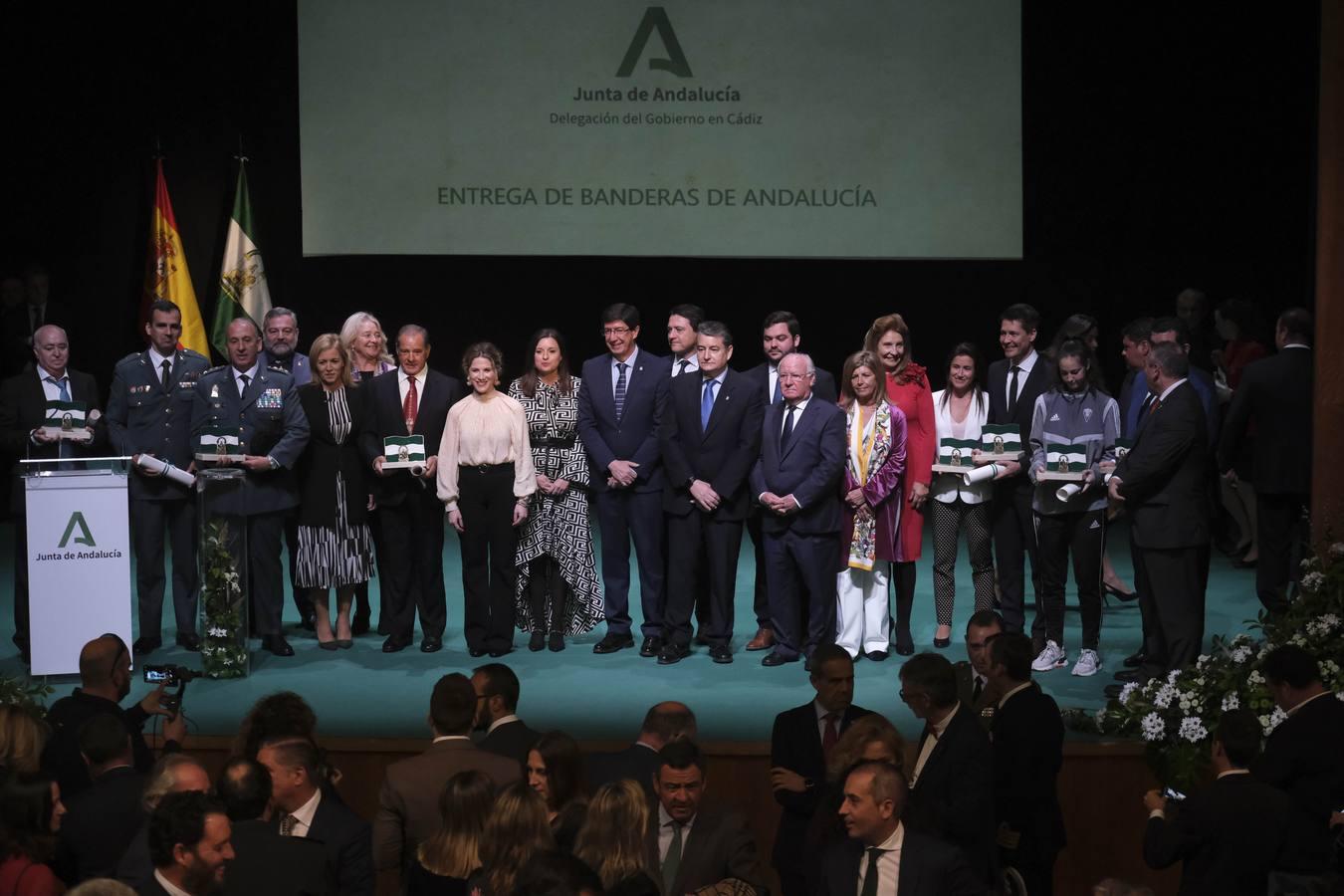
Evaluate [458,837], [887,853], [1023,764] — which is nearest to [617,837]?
[458,837]

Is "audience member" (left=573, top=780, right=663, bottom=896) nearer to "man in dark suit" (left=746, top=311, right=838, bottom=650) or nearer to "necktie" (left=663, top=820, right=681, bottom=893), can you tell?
"necktie" (left=663, top=820, right=681, bottom=893)

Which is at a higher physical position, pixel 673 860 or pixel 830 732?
pixel 830 732

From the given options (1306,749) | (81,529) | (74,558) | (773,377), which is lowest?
(1306,749)

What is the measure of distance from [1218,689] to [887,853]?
217 centimetres

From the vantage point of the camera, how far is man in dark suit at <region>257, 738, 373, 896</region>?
12.5ft

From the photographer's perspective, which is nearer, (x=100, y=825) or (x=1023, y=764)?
(x=100, y=825)

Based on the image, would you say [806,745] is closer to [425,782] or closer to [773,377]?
[425,782]

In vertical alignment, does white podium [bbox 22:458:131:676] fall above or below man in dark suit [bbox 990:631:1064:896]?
above

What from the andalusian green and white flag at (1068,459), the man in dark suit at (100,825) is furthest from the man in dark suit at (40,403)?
the andalusian green and white flag at (1068,459)

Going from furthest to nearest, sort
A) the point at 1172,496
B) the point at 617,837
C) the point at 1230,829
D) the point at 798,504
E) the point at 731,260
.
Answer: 1. the point at 731,260
2. the point at 798,504
3. the point at 1172,496
4. the point at 1230,829
5. the point at 617,837

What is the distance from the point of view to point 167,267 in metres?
10.2

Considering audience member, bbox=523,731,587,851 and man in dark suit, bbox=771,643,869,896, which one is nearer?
audience member, bbox=523,731,587,851

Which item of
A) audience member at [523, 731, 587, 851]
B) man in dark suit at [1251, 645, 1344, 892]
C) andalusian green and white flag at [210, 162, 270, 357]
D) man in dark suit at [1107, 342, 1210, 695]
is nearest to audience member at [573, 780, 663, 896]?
audience member at [523, 731, 587, 851]

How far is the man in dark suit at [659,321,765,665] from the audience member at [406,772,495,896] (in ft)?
11.0
